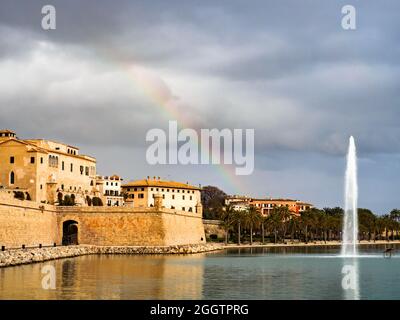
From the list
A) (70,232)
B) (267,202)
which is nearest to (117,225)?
(70,232)

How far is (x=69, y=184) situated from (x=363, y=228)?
75.9 metres

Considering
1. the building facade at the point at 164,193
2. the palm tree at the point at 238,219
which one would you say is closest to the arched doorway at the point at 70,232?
the palm tree at the point at 238,219

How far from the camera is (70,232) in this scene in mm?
74562

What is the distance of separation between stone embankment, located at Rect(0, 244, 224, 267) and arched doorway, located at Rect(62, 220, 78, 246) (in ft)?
19.1

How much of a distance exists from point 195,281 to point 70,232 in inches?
1573

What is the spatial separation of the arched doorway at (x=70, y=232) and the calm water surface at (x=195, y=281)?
70.0ft

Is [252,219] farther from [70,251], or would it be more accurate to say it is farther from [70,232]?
[70,251]

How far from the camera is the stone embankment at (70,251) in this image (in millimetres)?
46463

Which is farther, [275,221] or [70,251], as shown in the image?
[275,221]

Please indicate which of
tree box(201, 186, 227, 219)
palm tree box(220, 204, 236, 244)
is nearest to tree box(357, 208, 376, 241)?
tree box(201, 186, 227, 219)

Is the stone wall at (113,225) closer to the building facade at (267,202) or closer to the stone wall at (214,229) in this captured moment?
the stone wall at (214,229)

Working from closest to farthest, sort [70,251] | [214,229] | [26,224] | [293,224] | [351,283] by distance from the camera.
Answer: [351,283] → [26,224] → [70,251] → [214,229] → [293,224]
